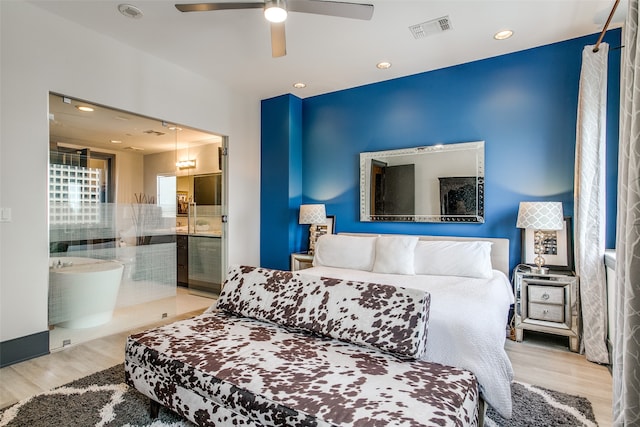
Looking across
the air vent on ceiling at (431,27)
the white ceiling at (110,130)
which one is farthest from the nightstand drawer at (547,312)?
the white ceiling at (110,130)

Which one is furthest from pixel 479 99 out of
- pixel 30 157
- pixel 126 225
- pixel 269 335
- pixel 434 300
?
pixel 30 157

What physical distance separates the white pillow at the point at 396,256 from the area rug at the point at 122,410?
1316 millimetres

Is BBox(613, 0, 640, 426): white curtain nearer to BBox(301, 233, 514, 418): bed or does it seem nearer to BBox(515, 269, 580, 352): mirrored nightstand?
BBox(301, 233, 514, 418): bed

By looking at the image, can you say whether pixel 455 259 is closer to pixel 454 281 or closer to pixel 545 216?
pixel 454 281

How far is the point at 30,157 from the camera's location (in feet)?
8.81

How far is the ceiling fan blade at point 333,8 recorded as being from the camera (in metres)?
2.20

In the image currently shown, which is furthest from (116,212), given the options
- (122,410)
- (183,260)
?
(122,410)

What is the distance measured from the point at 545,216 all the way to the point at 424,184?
4.28 feet

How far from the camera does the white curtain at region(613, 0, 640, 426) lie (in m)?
0.92

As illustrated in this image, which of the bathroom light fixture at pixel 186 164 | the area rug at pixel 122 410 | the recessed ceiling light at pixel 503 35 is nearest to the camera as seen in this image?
the area rug at pixel 122 410

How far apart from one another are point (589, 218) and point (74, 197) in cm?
447

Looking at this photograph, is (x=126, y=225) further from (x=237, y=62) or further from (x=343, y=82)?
(x=343, y=82)

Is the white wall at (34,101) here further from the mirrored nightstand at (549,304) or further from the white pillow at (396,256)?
the mirrored nightstand at (549,304)

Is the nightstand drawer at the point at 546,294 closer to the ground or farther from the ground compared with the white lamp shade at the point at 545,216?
closer to the ground
